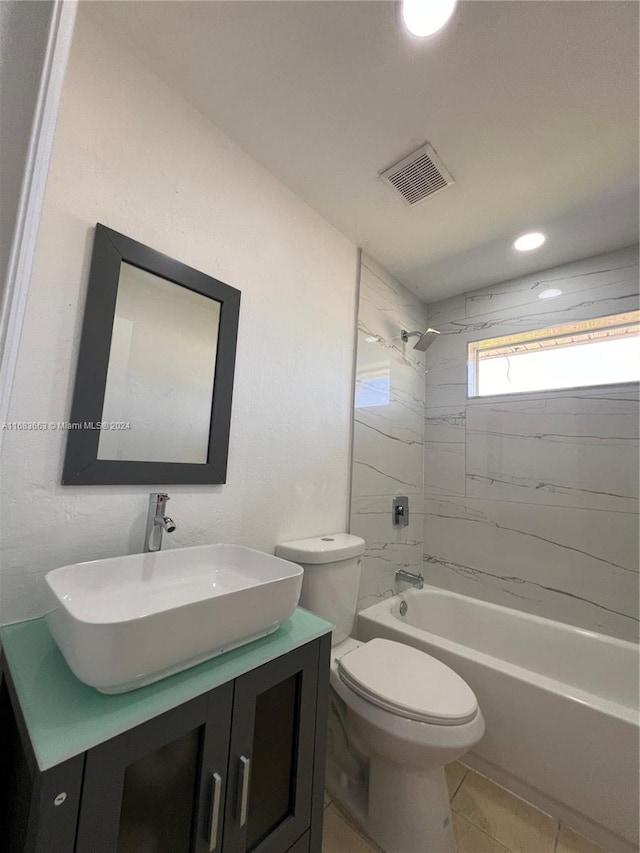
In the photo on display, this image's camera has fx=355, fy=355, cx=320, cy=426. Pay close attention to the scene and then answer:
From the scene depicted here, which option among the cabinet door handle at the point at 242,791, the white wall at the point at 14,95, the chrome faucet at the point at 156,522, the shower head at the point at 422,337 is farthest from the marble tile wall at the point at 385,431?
the white wall at the point at 14,95

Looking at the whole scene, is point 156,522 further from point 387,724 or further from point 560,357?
point 560,357

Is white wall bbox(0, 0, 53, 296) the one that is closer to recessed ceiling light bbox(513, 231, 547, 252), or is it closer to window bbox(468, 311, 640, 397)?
recessed ceiling light bbox(513, 231, 547, 252)

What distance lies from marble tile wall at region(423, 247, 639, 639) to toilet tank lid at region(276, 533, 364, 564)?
1076 millimetres

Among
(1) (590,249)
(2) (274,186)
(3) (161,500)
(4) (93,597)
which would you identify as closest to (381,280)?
(2) (274,186)

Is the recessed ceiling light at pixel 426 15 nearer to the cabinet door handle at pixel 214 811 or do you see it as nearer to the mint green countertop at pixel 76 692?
the mint green countertop at pixel 76 692

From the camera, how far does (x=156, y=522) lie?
3.48ft

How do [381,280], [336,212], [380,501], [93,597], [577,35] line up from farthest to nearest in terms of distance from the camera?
[381,280]
[380,501]
[336,212]
[577,35]
[93,597]

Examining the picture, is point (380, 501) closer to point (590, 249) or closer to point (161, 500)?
point (161, 500)

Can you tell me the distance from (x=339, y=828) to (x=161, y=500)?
1.37 meters

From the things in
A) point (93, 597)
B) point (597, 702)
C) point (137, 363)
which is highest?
point (137, 363)

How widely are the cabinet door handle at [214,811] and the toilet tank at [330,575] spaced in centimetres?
71

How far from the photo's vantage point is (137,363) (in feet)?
3.67

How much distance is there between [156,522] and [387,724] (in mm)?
985

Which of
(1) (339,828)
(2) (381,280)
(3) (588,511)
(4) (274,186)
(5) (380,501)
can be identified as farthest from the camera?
(2) (381,280)
